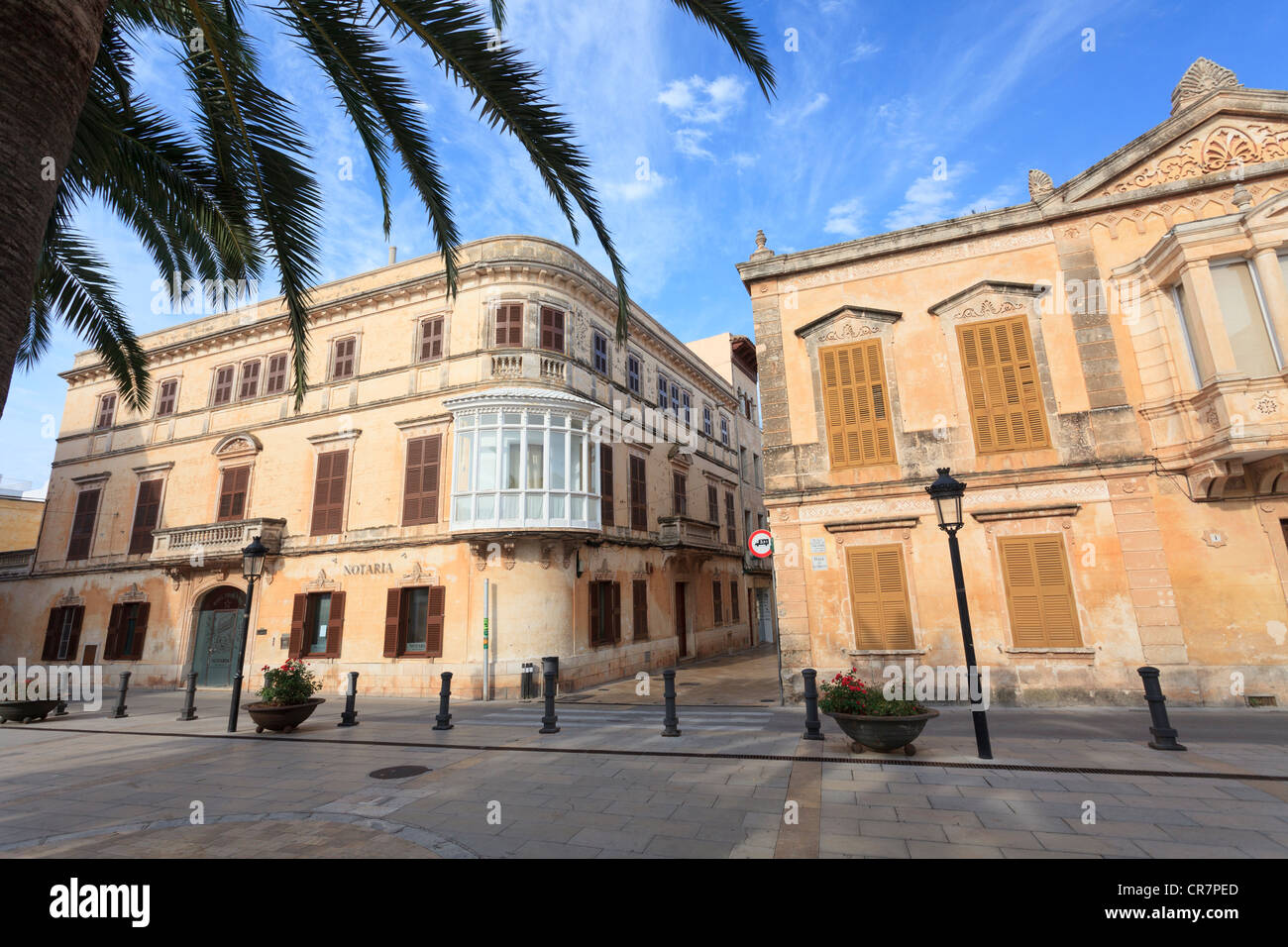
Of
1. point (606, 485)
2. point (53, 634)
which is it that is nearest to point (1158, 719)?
point (606, 485)

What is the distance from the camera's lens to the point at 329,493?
59.4 ft

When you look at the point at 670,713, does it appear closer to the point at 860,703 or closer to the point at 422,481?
the point at 860,703

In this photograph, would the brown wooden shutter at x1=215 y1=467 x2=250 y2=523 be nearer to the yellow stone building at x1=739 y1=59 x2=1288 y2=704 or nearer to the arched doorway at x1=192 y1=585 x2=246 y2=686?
the arched doorway at x1=192 y1=585 x2=246 y2=686

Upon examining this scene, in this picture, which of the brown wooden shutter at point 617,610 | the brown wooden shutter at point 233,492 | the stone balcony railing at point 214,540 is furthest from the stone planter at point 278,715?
the brown wooden shutter at point 233,492

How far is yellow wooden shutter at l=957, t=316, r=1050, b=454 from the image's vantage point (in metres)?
11.9

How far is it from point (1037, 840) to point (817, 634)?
7472 mm

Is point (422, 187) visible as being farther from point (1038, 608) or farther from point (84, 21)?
point (1038, 608)

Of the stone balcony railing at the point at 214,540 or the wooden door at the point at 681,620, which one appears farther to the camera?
the wooden door at the point at 681,620

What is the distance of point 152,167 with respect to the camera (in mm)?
5934

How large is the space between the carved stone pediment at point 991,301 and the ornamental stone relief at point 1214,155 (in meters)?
2.57

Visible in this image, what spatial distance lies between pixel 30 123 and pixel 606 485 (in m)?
16.9

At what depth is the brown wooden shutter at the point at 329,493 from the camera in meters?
17.8

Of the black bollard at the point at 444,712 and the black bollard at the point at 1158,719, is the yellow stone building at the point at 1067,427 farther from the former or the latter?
the black bollard at the point at 444,712

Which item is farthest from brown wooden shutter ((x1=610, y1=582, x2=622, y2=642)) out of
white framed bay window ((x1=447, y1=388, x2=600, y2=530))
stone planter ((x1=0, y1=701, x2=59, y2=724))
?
stone planter ((x1=0, y1=701, x2=59, y2=724))
